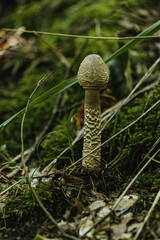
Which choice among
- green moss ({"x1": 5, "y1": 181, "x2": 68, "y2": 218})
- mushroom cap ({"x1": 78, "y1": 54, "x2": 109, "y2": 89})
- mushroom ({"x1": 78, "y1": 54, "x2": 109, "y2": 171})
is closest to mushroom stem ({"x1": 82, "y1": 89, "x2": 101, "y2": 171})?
mushroom ({"x1": 78, "y1": 54, "x2": 109, "y2": 171})

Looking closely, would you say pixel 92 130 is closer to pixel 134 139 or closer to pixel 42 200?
pixel 134 139

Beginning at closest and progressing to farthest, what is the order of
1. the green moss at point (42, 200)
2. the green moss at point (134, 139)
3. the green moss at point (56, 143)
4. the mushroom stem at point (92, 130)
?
the green moss at point (42, 200), the mushroom stem at point (92, 130), the green moss at point (134, 139), the green moss at point (56, 143)

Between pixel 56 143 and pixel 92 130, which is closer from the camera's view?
pixel 92 130

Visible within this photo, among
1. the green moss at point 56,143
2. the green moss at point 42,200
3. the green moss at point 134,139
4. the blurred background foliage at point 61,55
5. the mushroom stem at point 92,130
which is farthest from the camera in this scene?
the blurred background foliage at point 61,55

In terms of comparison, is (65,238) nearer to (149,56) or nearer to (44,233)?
(44,233)

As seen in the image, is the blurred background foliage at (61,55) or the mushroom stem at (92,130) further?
the blurred background foliage at (61,55)

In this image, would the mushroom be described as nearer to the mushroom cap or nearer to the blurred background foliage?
the mushroom cap

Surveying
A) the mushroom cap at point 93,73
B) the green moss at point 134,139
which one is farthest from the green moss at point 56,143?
the mushroom cap at point 93,73

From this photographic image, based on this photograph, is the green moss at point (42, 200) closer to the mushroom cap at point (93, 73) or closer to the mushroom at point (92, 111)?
the mushroom at point (92, 111)

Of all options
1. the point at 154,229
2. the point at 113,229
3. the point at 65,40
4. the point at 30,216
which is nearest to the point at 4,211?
the point at 30,216

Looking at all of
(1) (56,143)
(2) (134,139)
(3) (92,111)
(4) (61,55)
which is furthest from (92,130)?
(4) (61,55)
